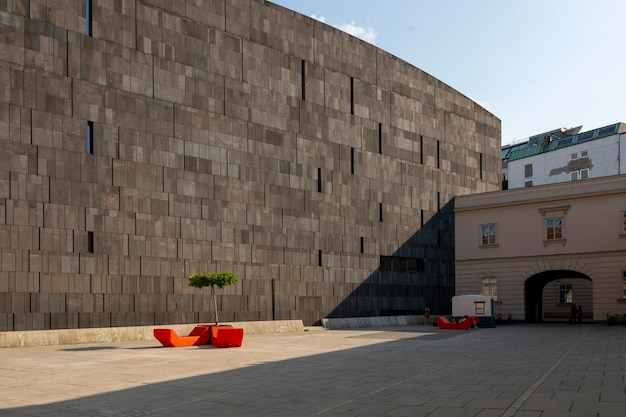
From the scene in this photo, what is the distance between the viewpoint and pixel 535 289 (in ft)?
177

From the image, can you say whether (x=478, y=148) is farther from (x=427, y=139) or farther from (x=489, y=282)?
(x=489, y=282)

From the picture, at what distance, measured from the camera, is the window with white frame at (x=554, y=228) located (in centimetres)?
4881

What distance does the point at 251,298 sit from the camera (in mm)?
39781

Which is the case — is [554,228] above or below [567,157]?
below

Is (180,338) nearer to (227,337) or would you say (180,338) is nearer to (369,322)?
(227,337)

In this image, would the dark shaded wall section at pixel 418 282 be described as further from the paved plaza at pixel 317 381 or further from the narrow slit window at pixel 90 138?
the paved plaza at pixel 317 381

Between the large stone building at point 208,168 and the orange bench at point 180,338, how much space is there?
21.9 ft

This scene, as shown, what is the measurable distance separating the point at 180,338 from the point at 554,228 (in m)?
32.0

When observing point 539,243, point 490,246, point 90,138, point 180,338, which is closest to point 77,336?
point 180,338

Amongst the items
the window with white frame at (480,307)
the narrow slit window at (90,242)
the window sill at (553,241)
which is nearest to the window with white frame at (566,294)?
the window sill at (553,241)

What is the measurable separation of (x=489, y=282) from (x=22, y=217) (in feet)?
117

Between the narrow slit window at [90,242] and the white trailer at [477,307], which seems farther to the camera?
the white trailer at [477,307]

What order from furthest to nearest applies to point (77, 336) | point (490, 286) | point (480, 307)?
point (490, 286)
point (480, 307)
point (77, 336)

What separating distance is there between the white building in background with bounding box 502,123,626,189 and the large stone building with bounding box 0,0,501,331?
3198 cm
